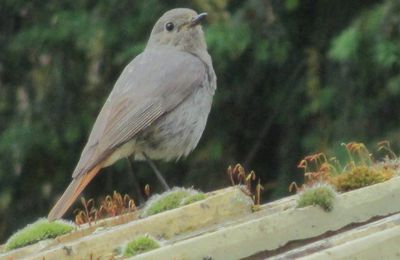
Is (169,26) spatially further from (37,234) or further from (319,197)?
(319,197)

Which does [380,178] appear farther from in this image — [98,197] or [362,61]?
[98,197]

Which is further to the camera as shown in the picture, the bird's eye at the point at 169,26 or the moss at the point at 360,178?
the bird's eye at the point at 169,26

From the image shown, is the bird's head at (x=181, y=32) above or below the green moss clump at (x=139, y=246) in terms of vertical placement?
above

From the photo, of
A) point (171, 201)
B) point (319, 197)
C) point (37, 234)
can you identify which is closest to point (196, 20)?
point (171, 201)

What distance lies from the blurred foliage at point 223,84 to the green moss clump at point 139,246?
4.33 meters

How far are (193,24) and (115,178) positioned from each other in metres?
3.41

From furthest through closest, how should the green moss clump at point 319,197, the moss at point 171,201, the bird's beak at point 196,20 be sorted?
the bird's beak at point 196,20, the moss at point 171,201, the green moss clump at point 319,197

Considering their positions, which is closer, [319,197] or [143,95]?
[319,197]

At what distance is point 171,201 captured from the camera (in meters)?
4.99

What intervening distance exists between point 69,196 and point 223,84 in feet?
13.1

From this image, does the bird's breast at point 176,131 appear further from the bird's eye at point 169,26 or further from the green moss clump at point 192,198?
the green moss clump at point 192,198

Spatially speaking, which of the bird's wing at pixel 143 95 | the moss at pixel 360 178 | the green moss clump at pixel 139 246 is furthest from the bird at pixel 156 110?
the green moss clump at pixel 139 246

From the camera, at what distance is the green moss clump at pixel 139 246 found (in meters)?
4.04

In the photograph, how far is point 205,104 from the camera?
7.64m
